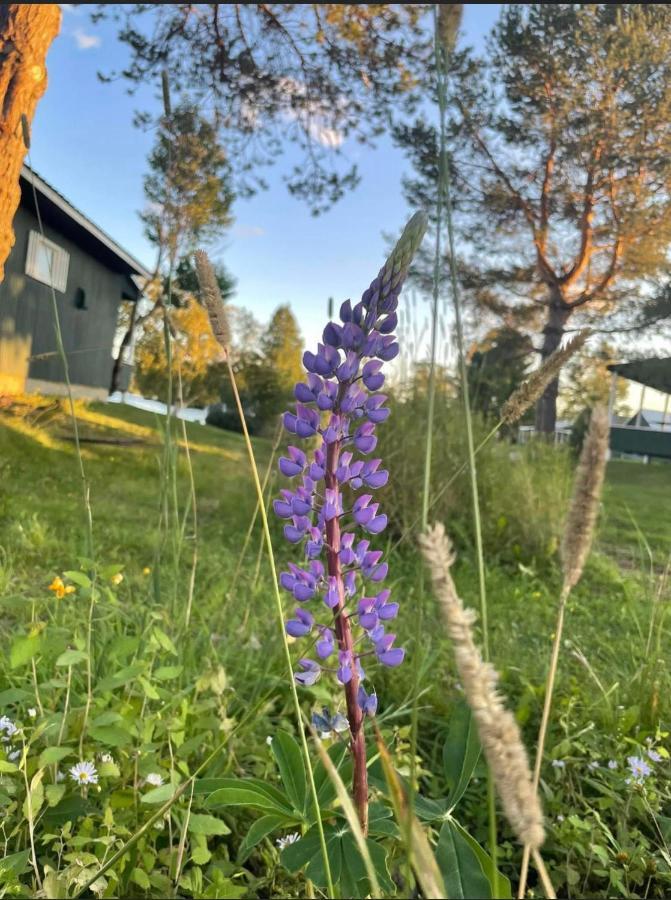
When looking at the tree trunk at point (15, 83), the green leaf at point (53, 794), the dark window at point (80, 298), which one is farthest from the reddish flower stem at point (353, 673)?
the dark window at point (80, 298)

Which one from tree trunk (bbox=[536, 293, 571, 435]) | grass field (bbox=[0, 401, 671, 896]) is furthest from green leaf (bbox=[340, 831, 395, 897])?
tree trunk (bbox=[536, 293, 571, 435])

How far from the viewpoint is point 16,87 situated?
1619mm

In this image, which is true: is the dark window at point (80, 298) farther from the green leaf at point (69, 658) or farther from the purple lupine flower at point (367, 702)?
the purple lupine flower at point (367, 702)

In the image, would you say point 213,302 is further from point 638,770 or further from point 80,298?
point 80,298

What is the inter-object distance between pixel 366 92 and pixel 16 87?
2269 mm

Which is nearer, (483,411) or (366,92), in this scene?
(366,92)

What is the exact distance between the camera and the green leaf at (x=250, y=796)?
0.43 metres

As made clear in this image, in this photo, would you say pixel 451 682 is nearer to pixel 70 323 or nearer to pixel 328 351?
pixel 328 351

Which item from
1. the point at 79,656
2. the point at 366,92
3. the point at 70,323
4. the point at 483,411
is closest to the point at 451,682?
the point at 79,656

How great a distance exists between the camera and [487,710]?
195 mm

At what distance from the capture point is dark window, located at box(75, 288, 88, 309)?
6.07m

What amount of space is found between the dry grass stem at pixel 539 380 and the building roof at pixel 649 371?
3492 mm

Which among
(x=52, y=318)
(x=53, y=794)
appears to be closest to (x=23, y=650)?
(x=53, y=794)

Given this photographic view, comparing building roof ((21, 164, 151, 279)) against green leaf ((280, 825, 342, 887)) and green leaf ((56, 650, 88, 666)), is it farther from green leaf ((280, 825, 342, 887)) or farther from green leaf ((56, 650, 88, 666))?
green leaf ((280, 825, 342, 887))
